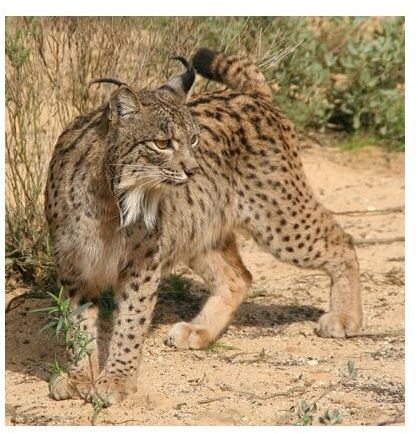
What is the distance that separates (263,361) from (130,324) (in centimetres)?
96

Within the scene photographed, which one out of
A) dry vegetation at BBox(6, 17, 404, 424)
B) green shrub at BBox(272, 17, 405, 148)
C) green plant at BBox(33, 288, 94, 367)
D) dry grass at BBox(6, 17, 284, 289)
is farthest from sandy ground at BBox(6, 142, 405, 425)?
green shrub at BBox(272, 17, 405, 148)

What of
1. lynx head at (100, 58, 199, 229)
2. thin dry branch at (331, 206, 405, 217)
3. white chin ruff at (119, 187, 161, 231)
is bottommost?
thin dry branch at (331, 206, 405, 217)

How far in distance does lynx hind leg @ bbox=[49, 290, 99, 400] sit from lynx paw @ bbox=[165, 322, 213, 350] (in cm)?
82

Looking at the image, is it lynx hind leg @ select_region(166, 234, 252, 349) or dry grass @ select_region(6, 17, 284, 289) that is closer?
lynx hind leg @ select_region(166, 234, 252, 349)

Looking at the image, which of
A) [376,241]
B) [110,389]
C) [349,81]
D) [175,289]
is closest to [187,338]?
[175,289]

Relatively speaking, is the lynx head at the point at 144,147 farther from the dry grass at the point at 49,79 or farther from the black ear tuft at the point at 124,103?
the dry grass at the point at 49,79

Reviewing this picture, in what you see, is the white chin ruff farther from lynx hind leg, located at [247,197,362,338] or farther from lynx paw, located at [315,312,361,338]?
lynx paw, located at [315,312,361,338]

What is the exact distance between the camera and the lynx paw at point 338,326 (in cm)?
724

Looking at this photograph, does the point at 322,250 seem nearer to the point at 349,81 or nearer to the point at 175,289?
the point at 175,289

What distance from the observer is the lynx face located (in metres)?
5.77

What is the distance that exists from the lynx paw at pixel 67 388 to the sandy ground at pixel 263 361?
52 millimetres

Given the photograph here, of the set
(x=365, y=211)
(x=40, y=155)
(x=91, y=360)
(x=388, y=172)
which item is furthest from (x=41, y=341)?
(x=388, y=172)

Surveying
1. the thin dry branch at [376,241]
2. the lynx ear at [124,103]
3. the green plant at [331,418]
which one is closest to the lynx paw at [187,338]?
the green plant at [331,418]

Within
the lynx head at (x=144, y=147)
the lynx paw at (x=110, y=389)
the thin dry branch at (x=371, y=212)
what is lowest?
the lynx paw at (x=110, y=389)
